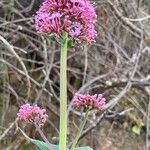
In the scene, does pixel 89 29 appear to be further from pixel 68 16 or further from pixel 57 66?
pixel 57 66

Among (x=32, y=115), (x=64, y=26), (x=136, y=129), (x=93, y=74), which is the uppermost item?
(x=64, y=26)

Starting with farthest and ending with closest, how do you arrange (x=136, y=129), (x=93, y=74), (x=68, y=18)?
1. (x=136, y=129)
2. (x=93, y=74)
3. (x=68, y=18)

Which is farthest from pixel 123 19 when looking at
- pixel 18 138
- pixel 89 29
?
pixel 89 29

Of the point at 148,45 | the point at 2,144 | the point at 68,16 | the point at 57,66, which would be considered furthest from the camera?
the point at 148,45

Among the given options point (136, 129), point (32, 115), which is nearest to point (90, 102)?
point (32, 115)

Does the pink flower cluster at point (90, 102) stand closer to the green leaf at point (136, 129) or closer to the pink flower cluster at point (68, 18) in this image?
the pink flower cluster at point (68, 18)

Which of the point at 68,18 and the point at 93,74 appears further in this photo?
the point at 93,74

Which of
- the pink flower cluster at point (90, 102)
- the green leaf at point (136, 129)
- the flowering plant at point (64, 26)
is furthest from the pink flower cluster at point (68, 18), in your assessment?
the green leaf at point (136, 129)

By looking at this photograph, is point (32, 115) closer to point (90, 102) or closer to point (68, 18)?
point (90, 102)
